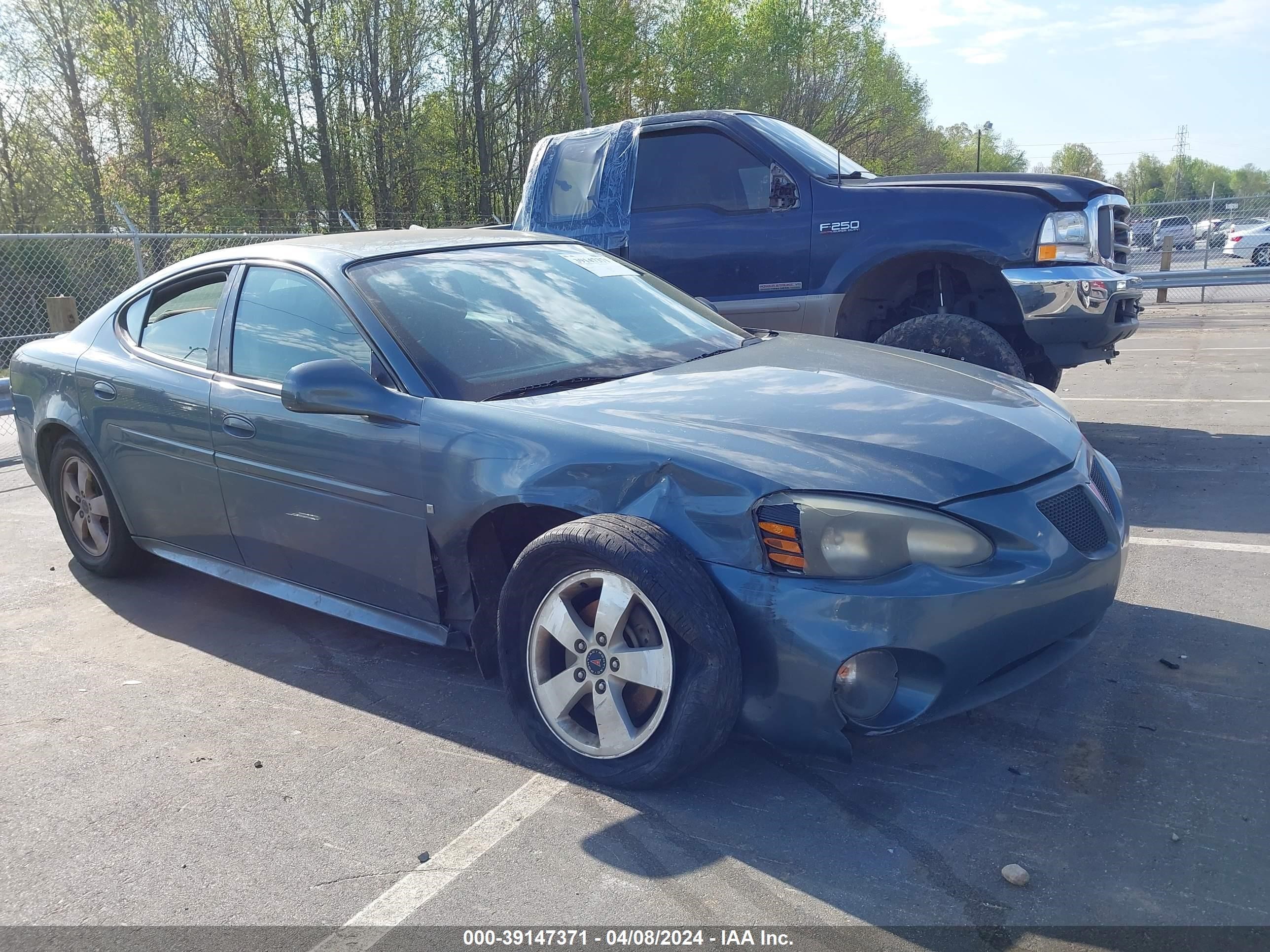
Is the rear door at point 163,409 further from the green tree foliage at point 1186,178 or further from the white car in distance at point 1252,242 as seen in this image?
the green tree foliage at point 1186,178

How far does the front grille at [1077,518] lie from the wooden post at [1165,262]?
55.4 ft

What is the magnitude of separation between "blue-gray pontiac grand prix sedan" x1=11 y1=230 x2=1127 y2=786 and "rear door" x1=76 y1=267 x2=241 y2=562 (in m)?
0.02

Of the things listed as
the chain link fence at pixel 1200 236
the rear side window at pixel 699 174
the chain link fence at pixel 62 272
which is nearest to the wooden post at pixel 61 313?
the chain link fence at pixel 62 272

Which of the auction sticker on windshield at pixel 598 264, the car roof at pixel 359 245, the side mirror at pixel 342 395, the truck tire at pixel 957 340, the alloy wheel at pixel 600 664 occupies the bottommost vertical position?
the alloy wheel at pixel 600 664

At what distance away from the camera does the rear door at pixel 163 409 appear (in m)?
4.05

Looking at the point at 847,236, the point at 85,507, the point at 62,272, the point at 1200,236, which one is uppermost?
the point at 62,272

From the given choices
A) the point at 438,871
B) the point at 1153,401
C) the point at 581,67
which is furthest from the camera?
the point at 581,67

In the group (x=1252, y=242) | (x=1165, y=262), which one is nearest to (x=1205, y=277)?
(x=1165, y=262)

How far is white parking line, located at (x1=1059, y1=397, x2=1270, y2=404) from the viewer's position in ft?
26.2

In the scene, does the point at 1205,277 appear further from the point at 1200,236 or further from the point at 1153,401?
the point at 1200,236

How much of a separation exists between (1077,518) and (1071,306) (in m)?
3.44

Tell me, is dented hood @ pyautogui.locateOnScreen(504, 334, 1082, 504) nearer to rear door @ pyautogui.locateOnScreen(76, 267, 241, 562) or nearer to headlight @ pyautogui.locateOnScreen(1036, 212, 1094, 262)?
rear door @ pyautogui.locateOnScreen(76, 267, 241, 562)

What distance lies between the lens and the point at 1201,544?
4.65 metres

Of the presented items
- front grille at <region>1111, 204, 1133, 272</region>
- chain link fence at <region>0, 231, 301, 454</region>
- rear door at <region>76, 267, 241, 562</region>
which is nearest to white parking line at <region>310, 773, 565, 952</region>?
rear door at <region>76, 267, 241, 562</region>
